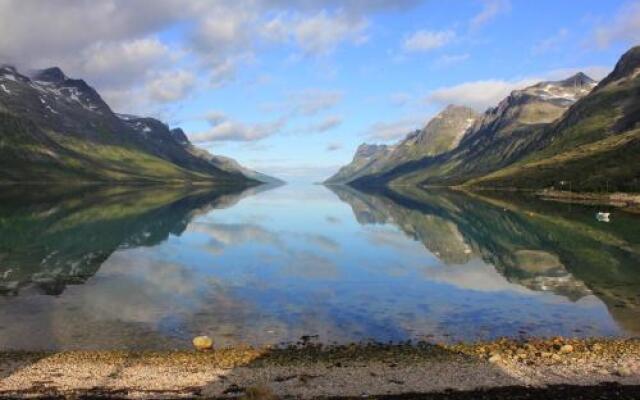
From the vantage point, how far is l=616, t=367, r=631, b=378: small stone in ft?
110

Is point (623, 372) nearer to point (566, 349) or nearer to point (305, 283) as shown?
point (566, 349)

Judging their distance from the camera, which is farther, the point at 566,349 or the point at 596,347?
the point at 596,347

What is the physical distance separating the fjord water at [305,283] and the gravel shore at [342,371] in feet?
16.6

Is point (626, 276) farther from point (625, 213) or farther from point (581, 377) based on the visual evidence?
point (625, 213)

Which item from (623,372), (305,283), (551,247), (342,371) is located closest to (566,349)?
(623,372)

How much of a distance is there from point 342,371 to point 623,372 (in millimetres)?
15412

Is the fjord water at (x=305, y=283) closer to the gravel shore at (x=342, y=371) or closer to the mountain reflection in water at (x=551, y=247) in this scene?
the mountain reflection in water at (x=551, y=247)

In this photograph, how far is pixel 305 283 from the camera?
72.6 meters

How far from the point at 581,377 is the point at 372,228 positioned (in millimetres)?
118065

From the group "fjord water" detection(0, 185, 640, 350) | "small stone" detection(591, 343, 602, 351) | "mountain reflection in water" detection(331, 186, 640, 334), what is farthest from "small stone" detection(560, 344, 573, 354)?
"mountain reflection in water" detection(331, 186, 640, 334)

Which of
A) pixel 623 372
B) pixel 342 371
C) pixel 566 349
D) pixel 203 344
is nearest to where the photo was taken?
pixel 623 372

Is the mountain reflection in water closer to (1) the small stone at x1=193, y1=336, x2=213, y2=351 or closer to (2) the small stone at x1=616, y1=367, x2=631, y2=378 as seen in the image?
(2) the small stone at x1=616, y1=367, x2=631, y2=378

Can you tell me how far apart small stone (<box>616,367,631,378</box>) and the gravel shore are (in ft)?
0.18

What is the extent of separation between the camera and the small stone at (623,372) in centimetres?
3338
